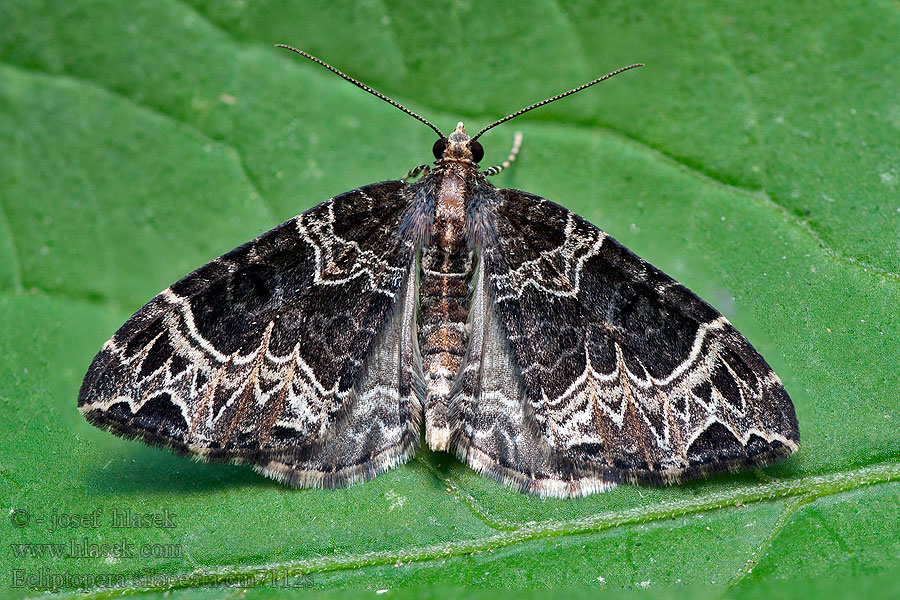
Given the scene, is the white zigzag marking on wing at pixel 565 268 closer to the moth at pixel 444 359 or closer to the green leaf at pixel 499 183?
the moth at pixel 444 359

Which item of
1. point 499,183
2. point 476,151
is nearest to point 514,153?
point 499,183

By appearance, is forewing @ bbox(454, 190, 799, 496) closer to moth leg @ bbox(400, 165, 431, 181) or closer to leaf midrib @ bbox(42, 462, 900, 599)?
leaf midrib @ bbox(42, 462, 900, 599)

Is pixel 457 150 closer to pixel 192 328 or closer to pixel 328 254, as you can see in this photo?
pixel 328 254

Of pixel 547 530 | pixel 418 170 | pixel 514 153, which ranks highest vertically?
pixel 514 153

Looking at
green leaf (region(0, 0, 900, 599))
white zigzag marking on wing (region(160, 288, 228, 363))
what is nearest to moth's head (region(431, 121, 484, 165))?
green leaf (region(0, 0, 900, 599))

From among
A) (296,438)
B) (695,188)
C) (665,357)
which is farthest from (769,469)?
(296,438)

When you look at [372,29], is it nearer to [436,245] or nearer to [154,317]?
[436,245]
